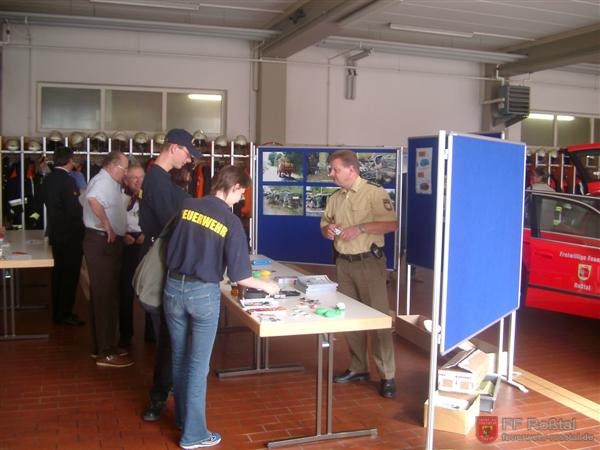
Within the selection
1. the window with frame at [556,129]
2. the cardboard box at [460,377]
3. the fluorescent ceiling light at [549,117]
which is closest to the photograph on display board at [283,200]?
the cardboard box at [460,377]

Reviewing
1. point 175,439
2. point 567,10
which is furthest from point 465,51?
point 175,439

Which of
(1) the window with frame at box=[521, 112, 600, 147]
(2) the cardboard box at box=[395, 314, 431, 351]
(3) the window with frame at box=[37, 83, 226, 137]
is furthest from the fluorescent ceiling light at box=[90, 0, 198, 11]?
(1) the window with frame at box=[521, 112, 600, 147]

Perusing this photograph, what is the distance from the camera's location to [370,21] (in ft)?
32.4

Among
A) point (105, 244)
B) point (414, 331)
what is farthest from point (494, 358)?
point (105, 244)

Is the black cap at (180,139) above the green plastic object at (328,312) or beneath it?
above

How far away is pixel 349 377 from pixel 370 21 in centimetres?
662

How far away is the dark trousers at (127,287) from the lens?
5.78m

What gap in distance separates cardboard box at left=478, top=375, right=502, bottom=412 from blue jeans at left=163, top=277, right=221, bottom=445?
1861 mm

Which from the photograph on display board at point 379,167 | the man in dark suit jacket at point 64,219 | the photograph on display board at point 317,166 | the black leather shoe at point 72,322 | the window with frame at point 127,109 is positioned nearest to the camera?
the man in dark suit jacket at point 64,219

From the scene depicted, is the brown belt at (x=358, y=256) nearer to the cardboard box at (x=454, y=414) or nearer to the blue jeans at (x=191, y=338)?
the cardboard box at (x=454, y=414)

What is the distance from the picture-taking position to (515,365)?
5.41 metres

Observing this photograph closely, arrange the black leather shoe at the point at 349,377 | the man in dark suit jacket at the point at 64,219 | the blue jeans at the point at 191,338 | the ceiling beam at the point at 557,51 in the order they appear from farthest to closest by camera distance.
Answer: the ceiling beam at the point at 557,51 → the man in dark suit jacket at the point at 64,219 → the black leather shoe at the point at 349,377 → the blue jeans at the point at 191,338

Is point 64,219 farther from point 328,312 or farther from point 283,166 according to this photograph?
point 328,312

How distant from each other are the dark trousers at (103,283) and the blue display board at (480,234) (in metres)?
2.87
